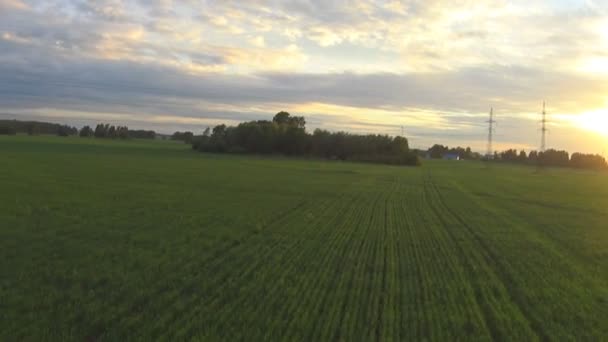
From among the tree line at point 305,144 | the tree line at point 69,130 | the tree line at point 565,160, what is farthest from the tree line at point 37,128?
the tree line at point 565,160

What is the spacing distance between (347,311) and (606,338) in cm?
420

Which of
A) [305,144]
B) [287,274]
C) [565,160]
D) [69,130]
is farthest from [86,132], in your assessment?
[287,274]

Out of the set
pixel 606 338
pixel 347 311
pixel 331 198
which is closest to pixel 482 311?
pixel 606 338

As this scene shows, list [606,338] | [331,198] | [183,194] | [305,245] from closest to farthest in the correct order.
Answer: [606,338] → [305,245] → [183,194] → [331,198]

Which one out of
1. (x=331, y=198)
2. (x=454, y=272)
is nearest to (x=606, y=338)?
(x=454, y=272)

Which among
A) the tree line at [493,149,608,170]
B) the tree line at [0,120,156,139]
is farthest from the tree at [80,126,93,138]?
the tree line at [493,149,608,170]

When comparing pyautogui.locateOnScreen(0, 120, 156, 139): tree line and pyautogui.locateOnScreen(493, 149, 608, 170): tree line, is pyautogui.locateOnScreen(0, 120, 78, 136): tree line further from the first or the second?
pyautogui.locateOnScreen(493, 149, 608, 170): tree line

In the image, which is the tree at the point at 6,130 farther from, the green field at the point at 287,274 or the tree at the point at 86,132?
the green field at the point at 287,274

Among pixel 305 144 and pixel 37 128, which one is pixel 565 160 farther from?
pixel 37 128

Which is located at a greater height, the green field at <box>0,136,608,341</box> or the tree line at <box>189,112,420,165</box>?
the tree line at <box>189,112,420,165</box>

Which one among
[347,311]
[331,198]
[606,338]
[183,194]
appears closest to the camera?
[606,338]

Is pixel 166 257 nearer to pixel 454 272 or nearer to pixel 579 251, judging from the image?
pixel 454 272

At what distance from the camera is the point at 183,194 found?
28422 millimetres

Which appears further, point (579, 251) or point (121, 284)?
point (579, 251)
